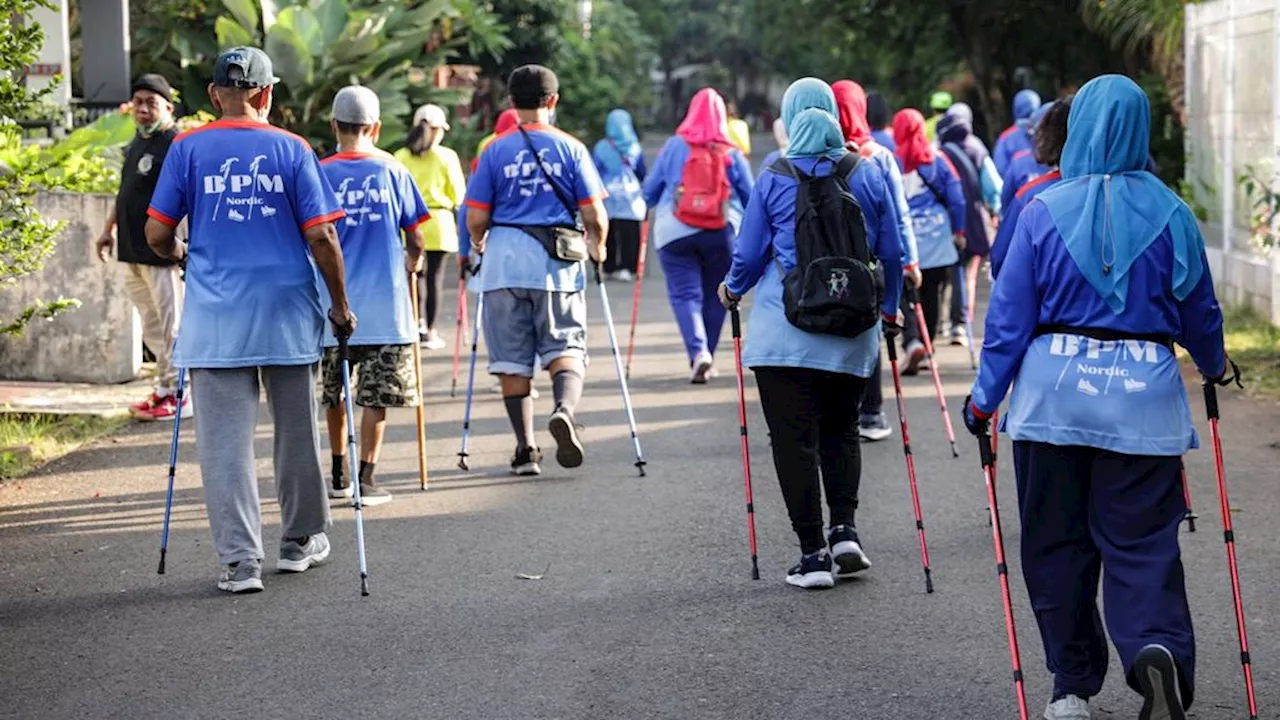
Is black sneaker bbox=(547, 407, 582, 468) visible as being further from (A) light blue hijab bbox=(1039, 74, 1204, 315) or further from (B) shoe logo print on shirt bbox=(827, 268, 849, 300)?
(A) light blue hijab bbox=(1039, 74, 1204, 315)

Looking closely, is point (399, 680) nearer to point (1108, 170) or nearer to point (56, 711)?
point (56, 711)

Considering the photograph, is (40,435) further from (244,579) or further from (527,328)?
(244,579)

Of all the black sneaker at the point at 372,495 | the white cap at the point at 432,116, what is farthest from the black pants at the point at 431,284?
the black sneaker at the point at 372,495

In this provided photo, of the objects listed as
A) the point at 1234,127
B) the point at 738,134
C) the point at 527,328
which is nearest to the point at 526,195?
the point at 527,328

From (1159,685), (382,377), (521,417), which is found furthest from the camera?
(521,417)

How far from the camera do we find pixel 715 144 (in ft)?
42.5

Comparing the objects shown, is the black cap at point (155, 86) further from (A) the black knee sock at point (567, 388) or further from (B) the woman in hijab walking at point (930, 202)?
(B) the woman in hijab walking at point (930, 202)

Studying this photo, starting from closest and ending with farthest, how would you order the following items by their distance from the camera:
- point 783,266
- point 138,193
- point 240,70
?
point 240,70 → point 783,266 → point 138,193

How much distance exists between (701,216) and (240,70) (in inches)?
234

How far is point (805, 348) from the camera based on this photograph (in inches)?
283

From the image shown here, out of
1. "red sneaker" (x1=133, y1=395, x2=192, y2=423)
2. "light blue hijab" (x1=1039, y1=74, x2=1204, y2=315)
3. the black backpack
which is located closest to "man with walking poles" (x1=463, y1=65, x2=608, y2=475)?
the black backpack

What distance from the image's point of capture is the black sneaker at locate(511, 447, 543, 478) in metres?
9.86

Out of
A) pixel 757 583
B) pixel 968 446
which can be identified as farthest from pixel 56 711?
pixel 968 446

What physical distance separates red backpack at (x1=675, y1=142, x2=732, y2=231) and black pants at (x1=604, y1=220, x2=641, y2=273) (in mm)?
7475
